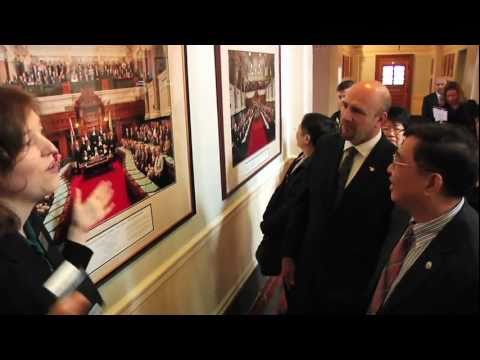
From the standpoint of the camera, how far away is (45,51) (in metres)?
0.86

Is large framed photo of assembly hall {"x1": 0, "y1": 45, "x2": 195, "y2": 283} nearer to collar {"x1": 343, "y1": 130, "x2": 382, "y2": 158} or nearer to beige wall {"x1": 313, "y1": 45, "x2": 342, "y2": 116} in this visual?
beige wall {"x1": 313, "y1": 45, "x2": 342, "y2": 116}

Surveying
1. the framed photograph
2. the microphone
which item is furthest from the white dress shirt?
the microphone

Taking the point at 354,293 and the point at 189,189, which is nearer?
the point at 354,293

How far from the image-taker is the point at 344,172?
1206 mm

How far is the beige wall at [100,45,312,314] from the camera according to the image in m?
1.26

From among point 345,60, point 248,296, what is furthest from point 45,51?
point 248,296

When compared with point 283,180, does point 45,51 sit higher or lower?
higher

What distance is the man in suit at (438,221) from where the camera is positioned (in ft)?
2.38

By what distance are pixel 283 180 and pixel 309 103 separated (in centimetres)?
32

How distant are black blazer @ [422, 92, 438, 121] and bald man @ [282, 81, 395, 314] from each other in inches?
3.8

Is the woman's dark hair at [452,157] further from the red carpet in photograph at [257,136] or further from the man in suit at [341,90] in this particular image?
the red carpet in photograph at [257,136]

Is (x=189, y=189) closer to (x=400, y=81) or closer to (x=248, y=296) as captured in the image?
(x=248, y=296)

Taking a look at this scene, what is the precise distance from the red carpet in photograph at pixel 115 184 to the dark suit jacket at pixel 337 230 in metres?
0.56

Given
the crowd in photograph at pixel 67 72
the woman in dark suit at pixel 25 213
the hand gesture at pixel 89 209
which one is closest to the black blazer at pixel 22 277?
the woman in dark suit at pixel 25 213
